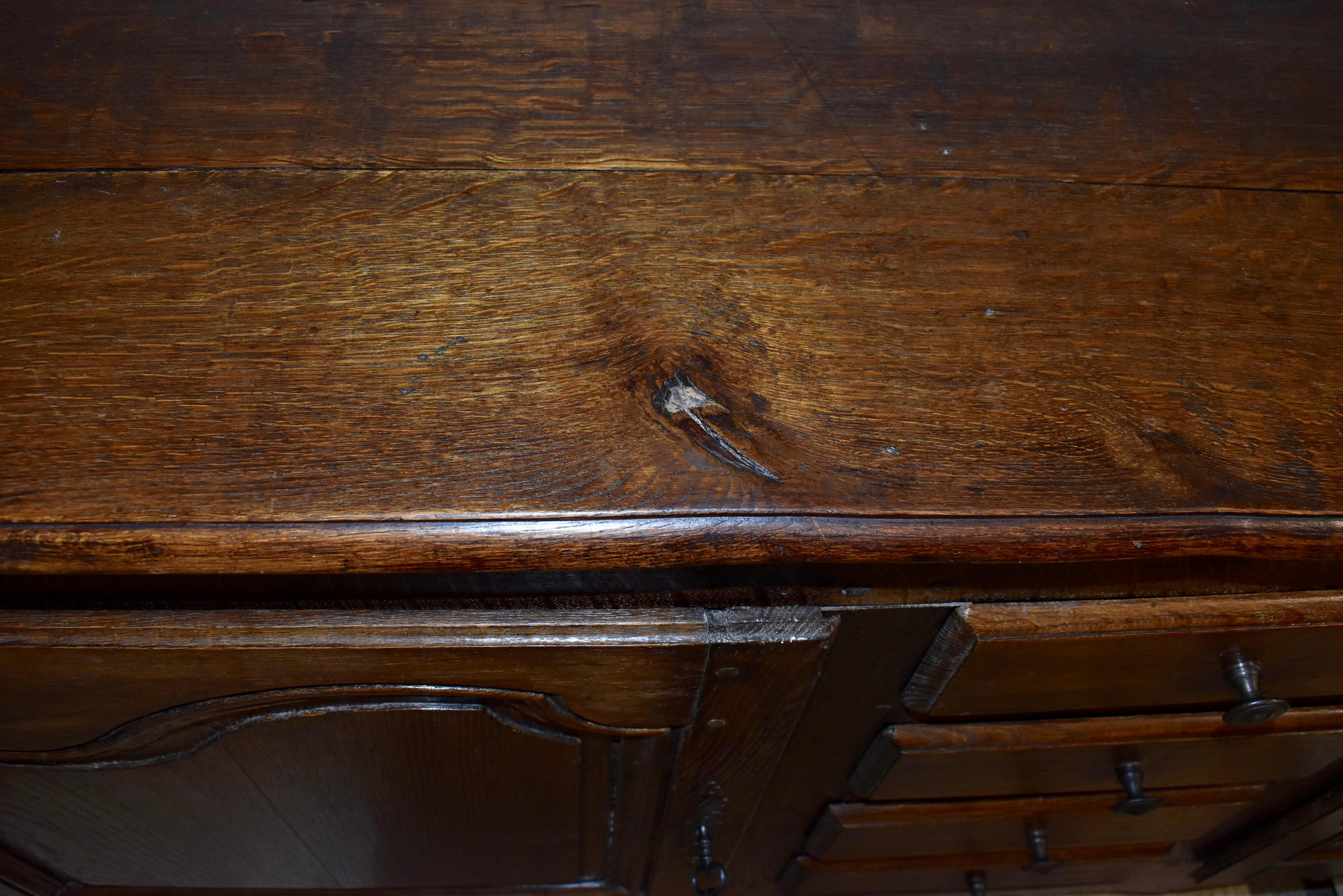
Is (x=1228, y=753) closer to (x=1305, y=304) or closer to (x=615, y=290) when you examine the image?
(x=1305, y=304)

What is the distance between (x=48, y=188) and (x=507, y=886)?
0.66 metres

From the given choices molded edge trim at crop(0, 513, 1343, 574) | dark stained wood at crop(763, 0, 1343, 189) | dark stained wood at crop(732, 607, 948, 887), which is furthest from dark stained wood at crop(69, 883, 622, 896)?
dark stained wood at crop(763, 0, 1343, 189)

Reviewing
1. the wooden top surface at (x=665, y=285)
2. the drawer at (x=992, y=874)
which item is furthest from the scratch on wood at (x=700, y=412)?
the drawer at (x=992, y=874)

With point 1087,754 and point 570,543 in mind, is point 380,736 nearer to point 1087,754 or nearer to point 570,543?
point 570,543

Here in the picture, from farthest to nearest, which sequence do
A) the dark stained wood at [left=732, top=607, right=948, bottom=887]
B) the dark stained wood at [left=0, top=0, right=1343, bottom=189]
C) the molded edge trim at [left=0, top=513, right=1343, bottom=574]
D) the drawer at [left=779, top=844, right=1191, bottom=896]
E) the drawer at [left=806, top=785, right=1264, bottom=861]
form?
the drawer at [left=779, top=844, right=1191, bottom=896]
the drawer at [left=806, top=785, right=1264, bottom=861]
the dark stained wood at [left=0, top=0, right=1343, bottom=189]
the dark stained wood at [left=732, top=607, right=948, bottom=887]
the molded edge trim at [left=0, top=513, right=1343, bottom=574]

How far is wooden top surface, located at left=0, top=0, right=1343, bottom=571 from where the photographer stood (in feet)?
1.38

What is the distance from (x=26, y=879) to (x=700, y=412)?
2.21ft

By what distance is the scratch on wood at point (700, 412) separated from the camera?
0.44 meters

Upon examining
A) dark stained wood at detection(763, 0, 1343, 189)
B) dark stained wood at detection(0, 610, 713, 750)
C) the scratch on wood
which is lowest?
dark stained wood at detection(0, 610, 713, 750)

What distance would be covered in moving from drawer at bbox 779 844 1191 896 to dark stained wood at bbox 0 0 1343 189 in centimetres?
59

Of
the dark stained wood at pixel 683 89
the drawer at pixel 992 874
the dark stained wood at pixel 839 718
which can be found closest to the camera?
the dark stained wood at pixel 839 718

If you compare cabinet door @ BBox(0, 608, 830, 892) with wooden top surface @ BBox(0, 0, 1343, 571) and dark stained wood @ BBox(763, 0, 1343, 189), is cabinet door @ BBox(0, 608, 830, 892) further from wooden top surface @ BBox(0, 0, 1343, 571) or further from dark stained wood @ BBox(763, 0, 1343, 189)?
dark stained wood @ BBox(763, 0, 1343, 189)

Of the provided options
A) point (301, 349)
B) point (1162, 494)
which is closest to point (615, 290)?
point (301, 349)

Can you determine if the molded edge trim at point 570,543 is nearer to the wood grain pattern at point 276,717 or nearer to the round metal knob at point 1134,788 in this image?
the wood grain pattern at point 276,717
